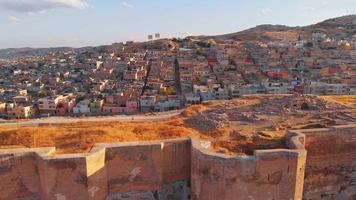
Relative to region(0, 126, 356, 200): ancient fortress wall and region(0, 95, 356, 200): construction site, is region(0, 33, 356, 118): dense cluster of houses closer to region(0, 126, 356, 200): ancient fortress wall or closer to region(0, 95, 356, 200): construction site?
region(0, 95, 356, 200): construction site

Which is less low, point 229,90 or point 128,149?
point 128,149

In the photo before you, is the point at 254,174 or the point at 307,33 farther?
the point at 307,33

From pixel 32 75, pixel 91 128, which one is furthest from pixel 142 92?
pixel 91 128

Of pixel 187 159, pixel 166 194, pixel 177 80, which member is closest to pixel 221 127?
pixel 187 159

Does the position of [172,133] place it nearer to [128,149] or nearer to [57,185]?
[128,149]

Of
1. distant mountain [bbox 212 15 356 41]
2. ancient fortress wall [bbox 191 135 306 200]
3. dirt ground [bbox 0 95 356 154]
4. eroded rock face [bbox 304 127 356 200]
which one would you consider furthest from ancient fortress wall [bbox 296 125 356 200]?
distant mountain [bbox 212 15 356 41]

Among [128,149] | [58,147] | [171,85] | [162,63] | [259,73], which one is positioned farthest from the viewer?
[162,63]

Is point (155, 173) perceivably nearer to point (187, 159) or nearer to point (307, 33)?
point (187, 159)

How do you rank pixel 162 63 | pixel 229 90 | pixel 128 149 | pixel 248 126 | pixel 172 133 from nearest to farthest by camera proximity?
pixel 128 149
pixel 172 133
pixel 248 126
pixel 229 90
pixel 162 63
